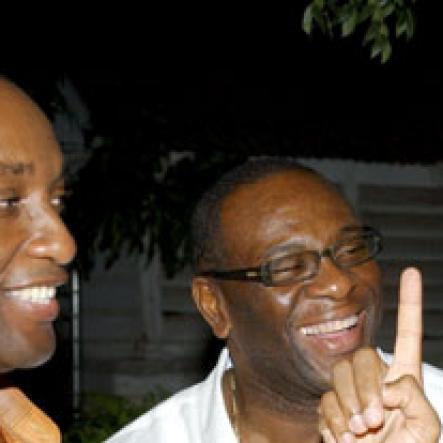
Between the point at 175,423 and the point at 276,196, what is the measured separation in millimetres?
800

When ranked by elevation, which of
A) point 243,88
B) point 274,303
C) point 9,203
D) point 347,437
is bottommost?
point 347,437

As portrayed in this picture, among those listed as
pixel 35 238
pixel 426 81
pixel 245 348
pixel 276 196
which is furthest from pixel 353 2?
pixel 426 81

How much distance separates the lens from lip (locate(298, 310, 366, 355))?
3.46 m

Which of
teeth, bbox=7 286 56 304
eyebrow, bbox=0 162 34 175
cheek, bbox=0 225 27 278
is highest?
eyebrow, bbox=0 162 34 175

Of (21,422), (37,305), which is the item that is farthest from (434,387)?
(37,305)

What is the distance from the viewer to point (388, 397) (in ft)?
7.72

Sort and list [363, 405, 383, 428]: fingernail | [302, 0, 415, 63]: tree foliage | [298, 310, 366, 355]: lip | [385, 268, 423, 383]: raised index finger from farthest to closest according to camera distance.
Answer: [302, 0, 415, 63]: tree foliage, [298, 310, 366, 355]: lip, [385, 268, 423, 383]: raised index finger, [363, 405, 383, 428]: fingernail

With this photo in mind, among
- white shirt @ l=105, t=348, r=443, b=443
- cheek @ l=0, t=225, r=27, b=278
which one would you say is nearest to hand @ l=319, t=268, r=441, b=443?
cheek @ l=0, t=225, r=27, b=278

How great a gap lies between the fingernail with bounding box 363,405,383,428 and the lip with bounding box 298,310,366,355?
111 centimetres

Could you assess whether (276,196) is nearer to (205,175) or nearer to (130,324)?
(205,175)

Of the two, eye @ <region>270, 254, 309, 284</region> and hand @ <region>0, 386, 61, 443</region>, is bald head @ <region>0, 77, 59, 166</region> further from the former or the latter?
eye @ <region>270, 254, 309, 284</region>

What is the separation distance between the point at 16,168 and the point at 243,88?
6.85m

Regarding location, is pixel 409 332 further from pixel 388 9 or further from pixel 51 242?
pixel 388 9

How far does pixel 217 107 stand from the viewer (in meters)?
9.16
